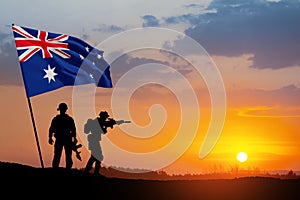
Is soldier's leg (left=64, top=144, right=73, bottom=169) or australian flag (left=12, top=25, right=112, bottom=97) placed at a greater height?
australian flag (left=12, top=25, right=112, bottom=97)

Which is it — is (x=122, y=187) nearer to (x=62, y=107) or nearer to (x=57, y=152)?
(x=57, y=152)

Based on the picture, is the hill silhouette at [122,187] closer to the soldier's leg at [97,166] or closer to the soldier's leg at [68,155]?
the soldier's leg at [68,155]

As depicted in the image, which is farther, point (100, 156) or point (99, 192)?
point (100, 156)

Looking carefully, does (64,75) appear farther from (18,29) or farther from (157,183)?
(157,183)

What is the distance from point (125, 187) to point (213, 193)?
10.3 ft

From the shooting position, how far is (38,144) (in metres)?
24.2

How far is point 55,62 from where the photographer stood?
83.2 feet

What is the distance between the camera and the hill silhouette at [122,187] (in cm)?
2369

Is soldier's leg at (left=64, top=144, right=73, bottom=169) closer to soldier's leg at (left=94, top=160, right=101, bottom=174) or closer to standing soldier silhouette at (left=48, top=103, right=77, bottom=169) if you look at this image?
standing soldier silhouette at (left=48, top=103, right=77, bottom=169)

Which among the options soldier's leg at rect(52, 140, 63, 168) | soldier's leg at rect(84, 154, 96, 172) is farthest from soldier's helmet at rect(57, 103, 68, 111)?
soldier's leg at rect(84, 154, 96, 172)

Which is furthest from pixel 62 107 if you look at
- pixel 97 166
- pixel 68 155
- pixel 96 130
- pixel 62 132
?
pixel 97 166

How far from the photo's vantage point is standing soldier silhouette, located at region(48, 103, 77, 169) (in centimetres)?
2473

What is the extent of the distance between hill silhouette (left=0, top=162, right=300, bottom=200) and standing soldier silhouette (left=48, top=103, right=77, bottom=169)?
2.72 ft

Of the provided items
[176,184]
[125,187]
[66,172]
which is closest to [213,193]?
[176,184]
